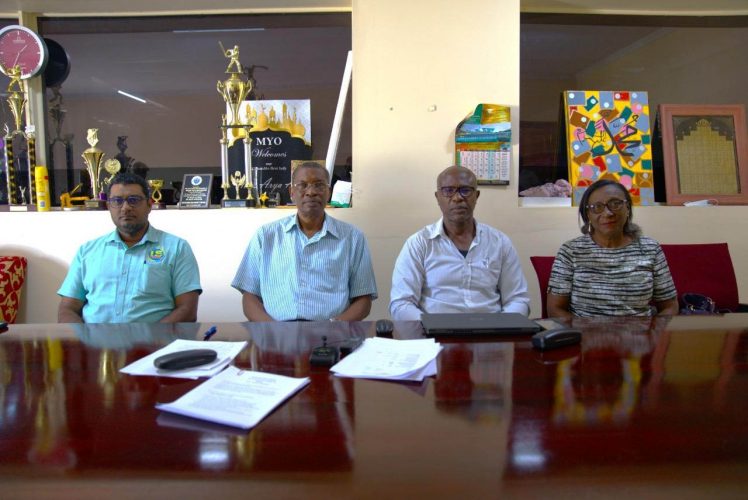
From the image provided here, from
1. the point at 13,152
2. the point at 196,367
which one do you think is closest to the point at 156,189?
the point at 13,152

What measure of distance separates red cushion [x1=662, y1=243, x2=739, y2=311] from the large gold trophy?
7.08ft

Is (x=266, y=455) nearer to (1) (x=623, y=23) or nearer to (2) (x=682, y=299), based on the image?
(2) (x=682, y=299)

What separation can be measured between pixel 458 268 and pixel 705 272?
1.18 m

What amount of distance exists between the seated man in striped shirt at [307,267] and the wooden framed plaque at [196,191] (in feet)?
2.54

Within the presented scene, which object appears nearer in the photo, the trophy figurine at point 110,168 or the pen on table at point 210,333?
the pen on table at point 210,333

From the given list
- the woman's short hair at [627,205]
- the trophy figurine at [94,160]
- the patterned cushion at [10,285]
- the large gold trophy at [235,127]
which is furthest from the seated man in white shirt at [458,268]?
the patterned cushion at [10,285]

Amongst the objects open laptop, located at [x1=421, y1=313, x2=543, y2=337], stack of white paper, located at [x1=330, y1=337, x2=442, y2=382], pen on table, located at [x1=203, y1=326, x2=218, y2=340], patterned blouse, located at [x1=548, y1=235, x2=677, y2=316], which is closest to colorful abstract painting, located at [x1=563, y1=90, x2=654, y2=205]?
patterned blouse, located at [x1=548, y1=235, x2=677, y2=316]

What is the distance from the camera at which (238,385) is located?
1.00 m

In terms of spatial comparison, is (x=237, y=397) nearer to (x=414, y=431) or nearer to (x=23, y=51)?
(x=414, y=431)

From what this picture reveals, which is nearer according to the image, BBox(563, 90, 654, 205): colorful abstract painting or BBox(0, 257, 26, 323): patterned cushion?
BBox(0, 257, 26, 323): patterned cushion

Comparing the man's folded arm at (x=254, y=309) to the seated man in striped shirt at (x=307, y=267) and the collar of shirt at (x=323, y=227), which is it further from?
the collar of shirt at (x=323, y=227)

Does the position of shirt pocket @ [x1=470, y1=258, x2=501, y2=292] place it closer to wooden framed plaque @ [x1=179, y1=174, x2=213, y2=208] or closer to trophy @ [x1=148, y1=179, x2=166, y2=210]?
wooden framed plaque @ [x1=179, y1=174, x2=213, y2=208]

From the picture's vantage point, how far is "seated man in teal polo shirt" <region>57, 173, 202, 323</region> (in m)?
2.14

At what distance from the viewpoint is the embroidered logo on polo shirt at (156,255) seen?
2.18 meters
